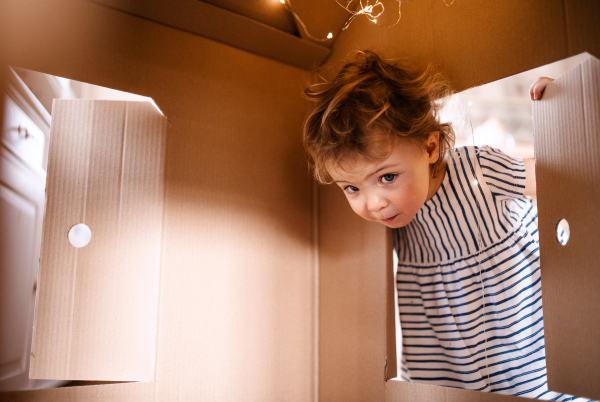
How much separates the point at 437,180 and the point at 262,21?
1.23 feet

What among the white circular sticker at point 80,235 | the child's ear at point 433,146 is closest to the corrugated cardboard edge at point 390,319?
the child's ear at point 433,146

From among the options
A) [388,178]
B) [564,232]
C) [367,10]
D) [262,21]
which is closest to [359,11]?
[367,10]

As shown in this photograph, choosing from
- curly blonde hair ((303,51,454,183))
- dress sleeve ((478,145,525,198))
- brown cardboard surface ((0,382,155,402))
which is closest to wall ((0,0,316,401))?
brown cardboard surface ((0,382,155,402))

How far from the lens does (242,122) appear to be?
66 centimetres

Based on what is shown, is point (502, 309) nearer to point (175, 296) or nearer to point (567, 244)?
point (567, 244)

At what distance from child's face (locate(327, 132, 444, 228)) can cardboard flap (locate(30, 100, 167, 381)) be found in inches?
10.3

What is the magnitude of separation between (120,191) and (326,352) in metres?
0.40

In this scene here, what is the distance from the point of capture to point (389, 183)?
0.58 metres

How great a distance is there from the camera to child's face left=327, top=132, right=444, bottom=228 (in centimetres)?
57

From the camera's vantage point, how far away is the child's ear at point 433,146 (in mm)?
617

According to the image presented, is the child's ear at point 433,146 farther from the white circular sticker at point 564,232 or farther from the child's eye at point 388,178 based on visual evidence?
the white circular sticker at point 564,232

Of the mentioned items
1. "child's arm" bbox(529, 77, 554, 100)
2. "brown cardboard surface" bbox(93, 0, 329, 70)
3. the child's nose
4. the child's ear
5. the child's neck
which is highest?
"brown cardboard surface" bbox(93, 0, 329, 70)

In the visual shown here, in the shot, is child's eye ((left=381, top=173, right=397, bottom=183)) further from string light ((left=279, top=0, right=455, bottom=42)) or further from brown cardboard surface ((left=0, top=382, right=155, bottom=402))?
brown cardboard surface ((left=0, top=382, right=155, bottom=402))

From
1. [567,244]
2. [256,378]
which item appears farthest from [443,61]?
[256,378]
